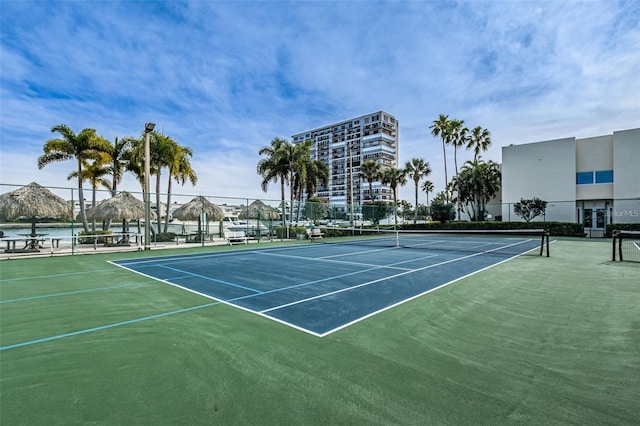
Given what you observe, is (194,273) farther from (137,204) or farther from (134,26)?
(137,204)

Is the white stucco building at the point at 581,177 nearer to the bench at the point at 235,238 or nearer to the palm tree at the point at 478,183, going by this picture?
the palm tree at the point at 478,183

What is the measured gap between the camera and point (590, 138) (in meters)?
30.6

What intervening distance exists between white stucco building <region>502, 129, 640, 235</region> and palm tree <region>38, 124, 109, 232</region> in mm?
38184

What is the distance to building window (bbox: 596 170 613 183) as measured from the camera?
29.0 m

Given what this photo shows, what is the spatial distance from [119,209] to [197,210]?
184 inches

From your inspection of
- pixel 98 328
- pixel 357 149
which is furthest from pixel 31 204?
pixel 357 149


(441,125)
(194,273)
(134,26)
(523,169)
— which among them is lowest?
(194,273)

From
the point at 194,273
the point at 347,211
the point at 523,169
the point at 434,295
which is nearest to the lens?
the point at 434,295

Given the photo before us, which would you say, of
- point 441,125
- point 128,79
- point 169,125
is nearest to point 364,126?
point 441,125

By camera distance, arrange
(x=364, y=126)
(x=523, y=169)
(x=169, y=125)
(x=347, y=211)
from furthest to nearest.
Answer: (x=364, y=126), (x=523, y=169), (x=347, y=211), (x=169, y=125)

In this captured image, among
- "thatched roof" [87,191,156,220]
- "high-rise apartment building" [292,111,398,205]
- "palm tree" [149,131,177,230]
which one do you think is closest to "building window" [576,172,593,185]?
"palm tree" [149,131,177,230]

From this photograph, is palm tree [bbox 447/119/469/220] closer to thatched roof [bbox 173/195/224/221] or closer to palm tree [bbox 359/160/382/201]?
palm tree [bbox 359/160/382/201]

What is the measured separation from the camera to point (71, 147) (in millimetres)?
21125

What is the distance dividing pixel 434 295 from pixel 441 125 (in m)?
39.8
